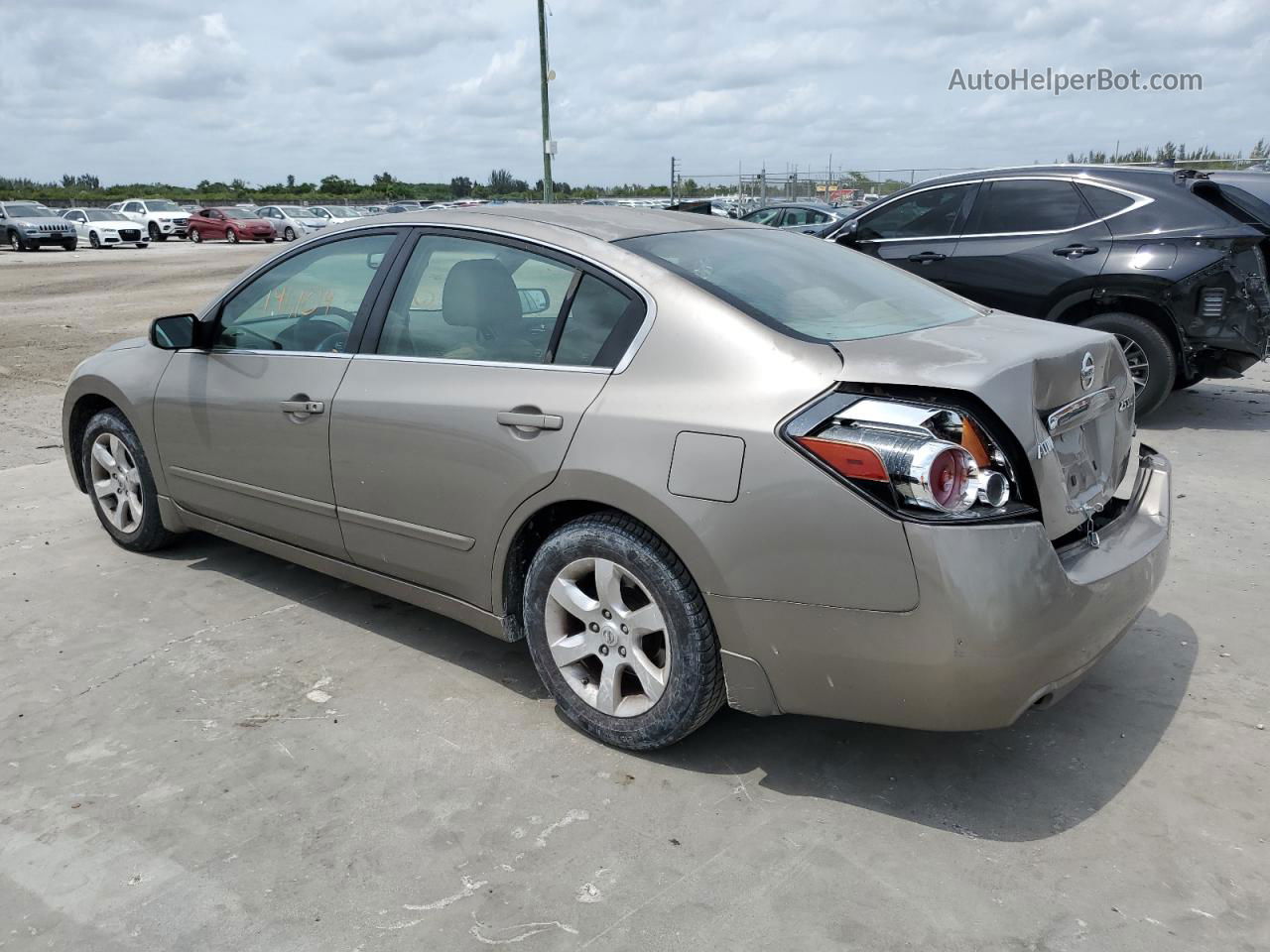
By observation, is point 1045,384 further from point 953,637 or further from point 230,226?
point 230,226

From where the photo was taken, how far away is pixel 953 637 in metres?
2.48

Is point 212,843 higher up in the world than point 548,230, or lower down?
lower down

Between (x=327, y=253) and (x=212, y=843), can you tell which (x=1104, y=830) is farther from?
(x=327, y=253)

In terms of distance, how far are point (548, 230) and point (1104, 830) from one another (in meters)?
2.39

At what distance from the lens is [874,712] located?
8.79 feet

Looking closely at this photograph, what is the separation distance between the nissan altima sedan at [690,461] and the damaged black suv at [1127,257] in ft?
13.7

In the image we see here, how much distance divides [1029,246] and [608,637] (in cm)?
598

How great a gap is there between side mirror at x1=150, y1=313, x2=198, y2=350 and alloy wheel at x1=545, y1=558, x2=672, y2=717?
2.13m

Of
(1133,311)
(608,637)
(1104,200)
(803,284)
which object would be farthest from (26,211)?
(608,637)

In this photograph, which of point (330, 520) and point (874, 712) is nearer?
point (874, 712)

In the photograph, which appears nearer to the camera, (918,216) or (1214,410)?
(1214,410)

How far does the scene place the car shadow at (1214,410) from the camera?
294 inches

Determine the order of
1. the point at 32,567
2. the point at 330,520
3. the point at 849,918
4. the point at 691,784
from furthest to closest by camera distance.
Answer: the point at 32,567, the point at 330,520, the point at 691,784, the point at 849,918

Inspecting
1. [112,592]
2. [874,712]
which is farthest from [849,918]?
[112,592]
